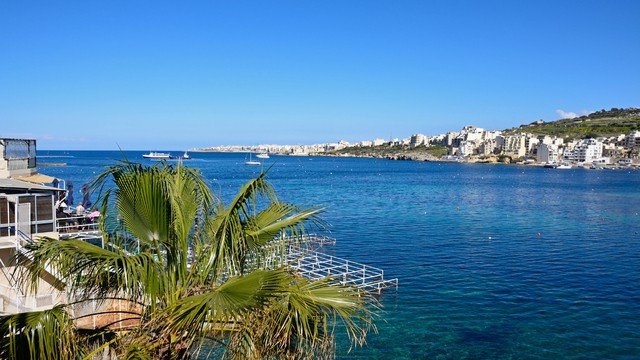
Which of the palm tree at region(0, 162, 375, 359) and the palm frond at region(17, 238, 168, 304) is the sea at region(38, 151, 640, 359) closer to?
the palm tree at region(0, 162, 375, 359)

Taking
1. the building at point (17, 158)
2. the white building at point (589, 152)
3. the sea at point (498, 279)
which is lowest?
the sea at point (498, 279)

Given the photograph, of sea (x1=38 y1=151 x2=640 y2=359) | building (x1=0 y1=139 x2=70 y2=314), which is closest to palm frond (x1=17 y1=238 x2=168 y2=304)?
sea (x1=38 y1=151 x2=640 y2=359)

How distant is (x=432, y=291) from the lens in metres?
24.9

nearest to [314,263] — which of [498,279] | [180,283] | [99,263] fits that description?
[498,279]

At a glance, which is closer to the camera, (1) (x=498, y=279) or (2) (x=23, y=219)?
(2) (x=23, y=219)

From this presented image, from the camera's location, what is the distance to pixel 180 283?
632 centimetres

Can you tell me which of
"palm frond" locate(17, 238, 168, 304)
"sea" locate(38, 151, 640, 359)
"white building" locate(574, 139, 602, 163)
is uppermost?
"white building" locate(574, 139, 602, 163)

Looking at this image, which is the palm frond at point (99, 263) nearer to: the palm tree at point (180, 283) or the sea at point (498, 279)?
the palm tree at point (180, 283)

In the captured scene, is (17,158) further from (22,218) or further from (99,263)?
(99,263)

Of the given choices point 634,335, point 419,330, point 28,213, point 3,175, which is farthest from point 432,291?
point 3,175

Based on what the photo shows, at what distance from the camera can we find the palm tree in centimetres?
505

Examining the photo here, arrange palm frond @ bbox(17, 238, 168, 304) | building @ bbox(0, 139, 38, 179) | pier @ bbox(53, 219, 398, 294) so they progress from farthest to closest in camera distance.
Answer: building @ bbox(0, 139, 38, 179)
pier @ bbox(53, 219, 398, 294)
palm frond @ bbox(17, 238, 168, 304)

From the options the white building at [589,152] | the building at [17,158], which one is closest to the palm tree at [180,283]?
the building at [17,158]

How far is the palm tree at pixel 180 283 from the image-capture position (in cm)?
505
